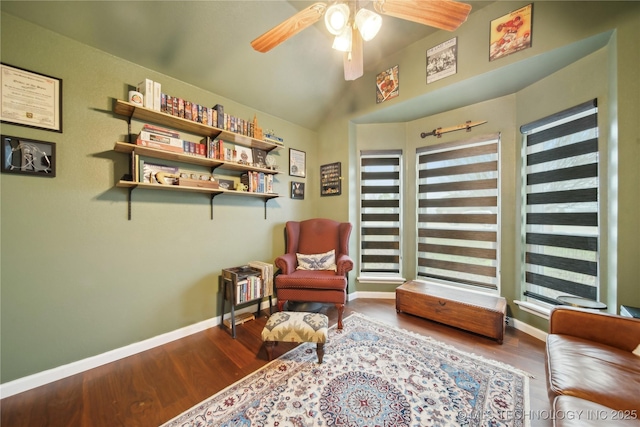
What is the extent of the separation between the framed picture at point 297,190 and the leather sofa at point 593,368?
2.83 meters

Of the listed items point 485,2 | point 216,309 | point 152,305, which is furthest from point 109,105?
point 485,2

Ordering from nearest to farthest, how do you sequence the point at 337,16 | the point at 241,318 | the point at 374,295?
the point at 337,16 < the point at 241,318 < the point at 374,295

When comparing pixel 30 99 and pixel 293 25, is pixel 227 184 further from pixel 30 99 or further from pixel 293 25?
pixel 293 25

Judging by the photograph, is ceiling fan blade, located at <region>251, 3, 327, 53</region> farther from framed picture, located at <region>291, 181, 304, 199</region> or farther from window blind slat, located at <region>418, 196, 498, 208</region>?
window blind slat, located at <region>418, 196, 498, 208</region>

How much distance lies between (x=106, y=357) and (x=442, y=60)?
4190 mm

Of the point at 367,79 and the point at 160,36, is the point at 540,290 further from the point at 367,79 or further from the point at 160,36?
the point at 160,36

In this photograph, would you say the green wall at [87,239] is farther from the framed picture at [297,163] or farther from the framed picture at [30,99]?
the framed picture at [297,163]

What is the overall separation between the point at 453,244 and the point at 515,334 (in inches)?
42.5

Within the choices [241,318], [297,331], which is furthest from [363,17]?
[241,318]

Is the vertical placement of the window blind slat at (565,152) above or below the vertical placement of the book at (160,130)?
below

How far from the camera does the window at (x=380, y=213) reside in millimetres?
3281

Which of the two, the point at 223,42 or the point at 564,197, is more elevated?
Result: the point at 223,42

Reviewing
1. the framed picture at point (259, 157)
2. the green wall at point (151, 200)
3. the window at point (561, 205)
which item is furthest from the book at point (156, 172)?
the window at point (561, 205)

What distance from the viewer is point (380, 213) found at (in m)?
3.33
